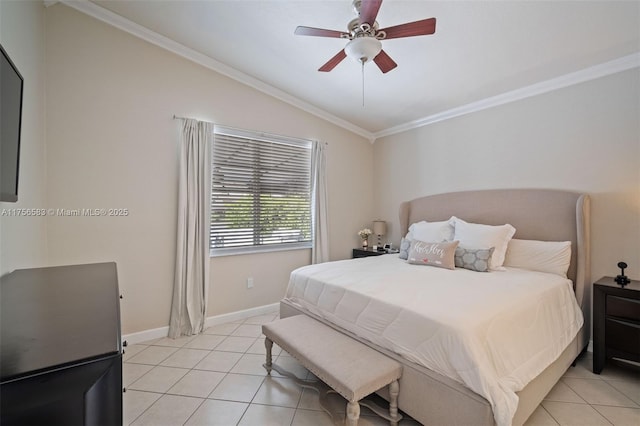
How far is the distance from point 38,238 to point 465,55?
3914mm

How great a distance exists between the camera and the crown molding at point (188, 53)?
2.61 metres

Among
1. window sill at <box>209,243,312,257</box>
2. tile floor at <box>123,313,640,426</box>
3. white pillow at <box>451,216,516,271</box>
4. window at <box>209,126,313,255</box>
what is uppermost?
window at <box>209,126,313,255</box>

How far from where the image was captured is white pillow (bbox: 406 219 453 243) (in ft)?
10.8

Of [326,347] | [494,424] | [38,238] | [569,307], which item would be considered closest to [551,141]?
[569,307]

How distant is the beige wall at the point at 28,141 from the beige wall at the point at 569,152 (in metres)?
4.11

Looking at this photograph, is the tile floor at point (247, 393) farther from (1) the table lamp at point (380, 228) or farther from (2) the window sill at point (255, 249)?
(1) the table lamp at point (380, 228)

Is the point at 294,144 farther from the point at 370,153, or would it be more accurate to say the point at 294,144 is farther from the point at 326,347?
the point at 326,347

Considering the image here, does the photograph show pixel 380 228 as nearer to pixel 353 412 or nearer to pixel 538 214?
pixel 538 214

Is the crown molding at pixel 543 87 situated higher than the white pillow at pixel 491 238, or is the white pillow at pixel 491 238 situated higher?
the crown molding at pixel 543 87

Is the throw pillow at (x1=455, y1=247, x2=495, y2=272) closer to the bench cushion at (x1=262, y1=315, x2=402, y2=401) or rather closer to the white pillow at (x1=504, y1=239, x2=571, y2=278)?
the white pillow at (x1=504, y1=239, x2=571, y2=278)

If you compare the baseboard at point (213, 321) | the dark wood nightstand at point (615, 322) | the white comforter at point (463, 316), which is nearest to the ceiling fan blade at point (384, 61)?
the white comforter at point (463, 316)

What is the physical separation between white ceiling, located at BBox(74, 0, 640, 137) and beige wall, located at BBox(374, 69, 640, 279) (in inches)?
10.9

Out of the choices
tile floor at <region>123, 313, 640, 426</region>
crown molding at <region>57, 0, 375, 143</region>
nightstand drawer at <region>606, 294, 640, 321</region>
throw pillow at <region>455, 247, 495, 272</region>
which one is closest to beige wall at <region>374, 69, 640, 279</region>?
nightstand drawer at <region>606, 294, 640, 321</region>

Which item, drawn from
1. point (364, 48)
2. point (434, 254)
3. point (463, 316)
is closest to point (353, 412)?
point (463, 316)
